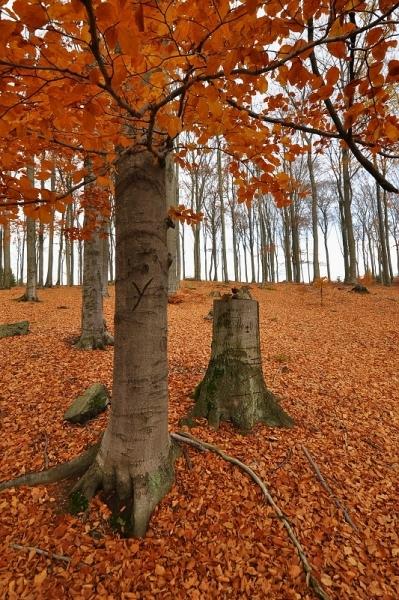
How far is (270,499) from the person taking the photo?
235 centimetres

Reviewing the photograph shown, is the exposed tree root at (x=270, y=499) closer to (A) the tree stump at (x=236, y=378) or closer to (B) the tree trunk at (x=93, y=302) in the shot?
(A) the tree stump at (x=236, y=378)

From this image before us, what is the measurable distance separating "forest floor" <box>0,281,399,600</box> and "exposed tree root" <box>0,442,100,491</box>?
105mm

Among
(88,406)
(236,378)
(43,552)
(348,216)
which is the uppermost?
(348,216)

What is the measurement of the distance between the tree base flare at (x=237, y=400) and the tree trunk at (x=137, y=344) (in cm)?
98

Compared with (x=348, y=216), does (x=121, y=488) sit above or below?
below

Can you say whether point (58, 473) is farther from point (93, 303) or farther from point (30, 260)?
point (30, 260)

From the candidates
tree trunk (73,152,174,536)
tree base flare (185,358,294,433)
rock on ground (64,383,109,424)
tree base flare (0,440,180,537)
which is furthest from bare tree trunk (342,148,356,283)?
tree base flare (0,440,180,537)

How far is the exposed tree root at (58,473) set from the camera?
97.3 inches

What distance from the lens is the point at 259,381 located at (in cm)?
333

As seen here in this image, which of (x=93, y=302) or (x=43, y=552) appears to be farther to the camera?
(x=93, y=302)

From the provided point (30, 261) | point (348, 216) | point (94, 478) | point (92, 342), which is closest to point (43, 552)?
point (94, 478)

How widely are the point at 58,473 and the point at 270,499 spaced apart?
1.69m

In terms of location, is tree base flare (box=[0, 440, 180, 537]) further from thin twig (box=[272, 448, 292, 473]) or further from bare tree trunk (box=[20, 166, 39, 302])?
bare tree trunk (box=[20, 166, 39, 302])

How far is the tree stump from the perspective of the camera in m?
3.24
